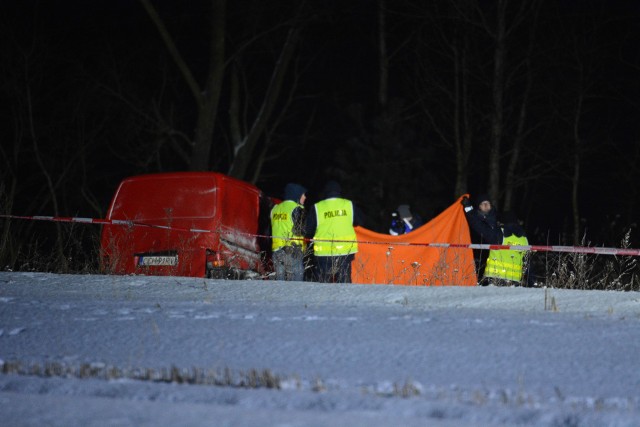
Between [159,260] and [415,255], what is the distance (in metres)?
3.64

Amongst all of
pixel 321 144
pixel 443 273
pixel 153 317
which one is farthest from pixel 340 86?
pixel 153 317

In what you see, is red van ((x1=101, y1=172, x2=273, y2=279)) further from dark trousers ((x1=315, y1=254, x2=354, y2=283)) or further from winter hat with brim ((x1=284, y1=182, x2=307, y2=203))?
dark trousers ((x1=315, y1=254, x2=354, y2=283))

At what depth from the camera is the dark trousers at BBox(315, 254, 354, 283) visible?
10664 millimetres

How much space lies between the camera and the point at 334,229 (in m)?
10.8

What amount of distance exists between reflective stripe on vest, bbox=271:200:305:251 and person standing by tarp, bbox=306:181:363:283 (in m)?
0.37

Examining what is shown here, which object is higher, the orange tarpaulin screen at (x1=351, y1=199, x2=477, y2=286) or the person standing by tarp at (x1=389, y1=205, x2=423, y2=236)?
the person standing by tarp at (x1=389, y1=205, x2=423, y2=236)

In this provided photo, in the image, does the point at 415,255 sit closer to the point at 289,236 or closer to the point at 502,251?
the point at 502,251

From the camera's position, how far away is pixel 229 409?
410cm

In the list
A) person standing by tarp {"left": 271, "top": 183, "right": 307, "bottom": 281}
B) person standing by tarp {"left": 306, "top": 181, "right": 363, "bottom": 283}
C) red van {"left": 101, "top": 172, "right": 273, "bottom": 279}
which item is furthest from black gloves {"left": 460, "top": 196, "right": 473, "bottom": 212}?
red van {"left": 101, "top": 172, "right": 273, "bottom": 279}

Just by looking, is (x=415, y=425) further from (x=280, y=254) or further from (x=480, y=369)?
(x=280, y=254)

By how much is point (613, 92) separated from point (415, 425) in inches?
1098

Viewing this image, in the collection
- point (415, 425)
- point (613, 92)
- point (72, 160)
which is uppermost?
point (613, 92)

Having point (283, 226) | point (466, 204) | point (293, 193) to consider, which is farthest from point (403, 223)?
point (283, 226)

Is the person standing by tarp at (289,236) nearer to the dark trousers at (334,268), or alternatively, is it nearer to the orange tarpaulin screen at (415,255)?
the dark trousers at (334,268)
